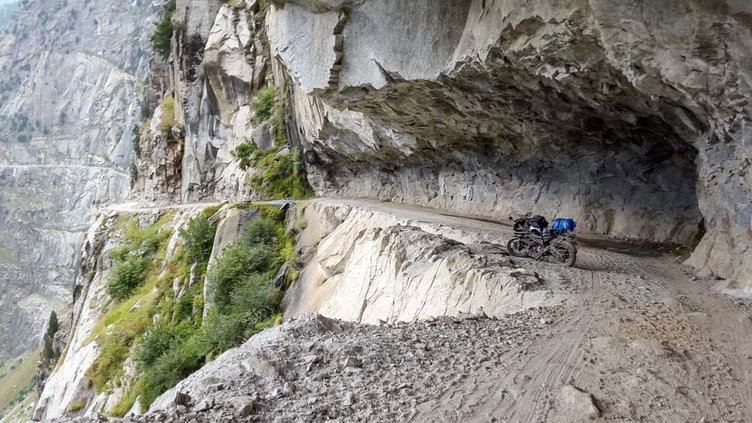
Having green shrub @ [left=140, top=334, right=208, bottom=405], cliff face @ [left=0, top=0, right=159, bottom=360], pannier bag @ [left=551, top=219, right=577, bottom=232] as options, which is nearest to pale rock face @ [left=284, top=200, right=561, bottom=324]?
pannier bag @ [left=551, top=219, right=577, bottom=232]

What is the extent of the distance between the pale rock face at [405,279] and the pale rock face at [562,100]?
3.66 meters

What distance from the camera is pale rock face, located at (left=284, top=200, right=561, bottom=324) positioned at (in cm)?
755

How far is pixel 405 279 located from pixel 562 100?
595 cm

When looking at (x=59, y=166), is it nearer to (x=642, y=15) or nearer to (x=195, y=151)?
(x=195, y=151)

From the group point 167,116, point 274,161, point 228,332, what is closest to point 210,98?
point 274,161

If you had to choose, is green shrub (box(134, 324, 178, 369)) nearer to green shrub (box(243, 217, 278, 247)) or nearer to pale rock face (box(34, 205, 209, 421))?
pale rock face (box(34, 205, 209, 421))

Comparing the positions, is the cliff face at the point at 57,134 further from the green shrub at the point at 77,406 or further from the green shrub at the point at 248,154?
the green shrub at the point at 77,406

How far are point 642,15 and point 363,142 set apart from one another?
16.9 meters

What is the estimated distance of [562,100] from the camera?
11.6 meters

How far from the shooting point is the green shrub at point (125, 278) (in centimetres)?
2402

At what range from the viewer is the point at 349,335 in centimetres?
584

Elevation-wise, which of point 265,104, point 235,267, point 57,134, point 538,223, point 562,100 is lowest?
point 57,134

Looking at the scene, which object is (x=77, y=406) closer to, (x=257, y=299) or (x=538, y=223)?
(x=257, y=299)

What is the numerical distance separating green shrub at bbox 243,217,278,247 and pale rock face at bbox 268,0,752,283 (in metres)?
5.93
